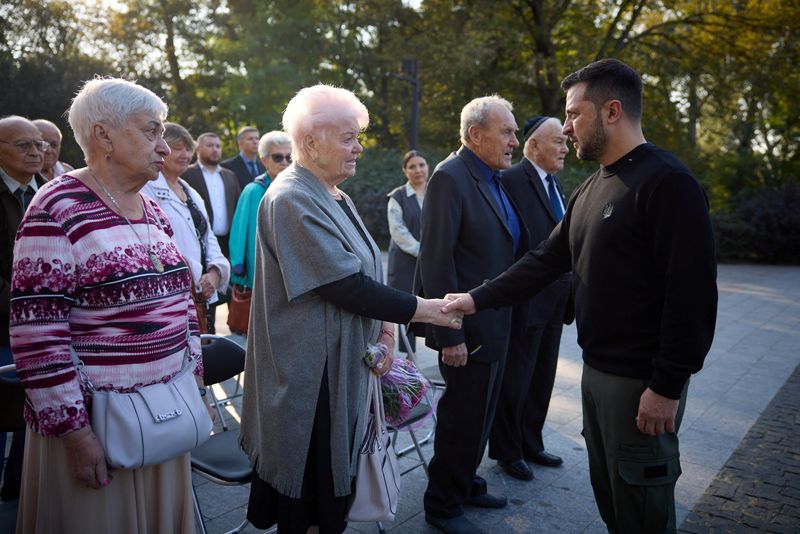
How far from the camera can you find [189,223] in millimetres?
4133

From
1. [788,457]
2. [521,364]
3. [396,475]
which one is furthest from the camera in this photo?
[788,457]

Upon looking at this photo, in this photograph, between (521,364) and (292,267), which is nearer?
(292,267)

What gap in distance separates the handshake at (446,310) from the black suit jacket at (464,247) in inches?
9.4

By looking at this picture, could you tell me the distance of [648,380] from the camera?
2.29m

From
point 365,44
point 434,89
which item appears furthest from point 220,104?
point 434,89

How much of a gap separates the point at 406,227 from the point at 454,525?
140 inches

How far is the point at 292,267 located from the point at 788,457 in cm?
397

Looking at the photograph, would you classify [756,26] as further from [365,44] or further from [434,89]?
[365,44]

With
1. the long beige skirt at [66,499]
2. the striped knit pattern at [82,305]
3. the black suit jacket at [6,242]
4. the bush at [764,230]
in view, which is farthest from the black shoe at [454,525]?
the bush at [764,230]

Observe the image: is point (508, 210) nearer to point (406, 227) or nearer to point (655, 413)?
point (655, 413)

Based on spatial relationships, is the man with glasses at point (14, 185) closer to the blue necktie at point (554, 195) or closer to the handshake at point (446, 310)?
the handshake at point (446, 310)

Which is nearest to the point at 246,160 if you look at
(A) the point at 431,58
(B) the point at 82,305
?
(B) the point at 82,305

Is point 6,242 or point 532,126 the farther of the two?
point 532,126

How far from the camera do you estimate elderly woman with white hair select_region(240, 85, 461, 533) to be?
2.27 meters
